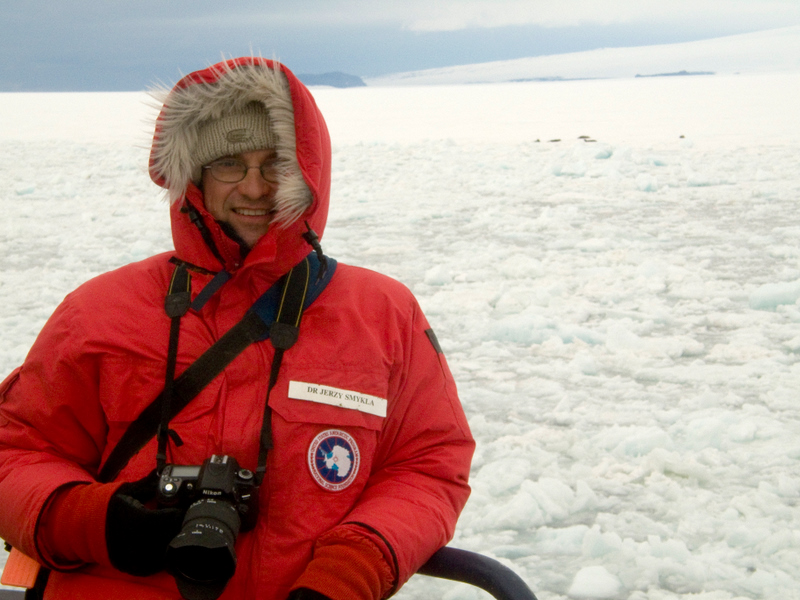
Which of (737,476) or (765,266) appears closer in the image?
(737,476)

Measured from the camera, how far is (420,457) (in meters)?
1.49

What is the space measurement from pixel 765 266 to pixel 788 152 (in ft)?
26.0

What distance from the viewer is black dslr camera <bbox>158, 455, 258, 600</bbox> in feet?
3.87

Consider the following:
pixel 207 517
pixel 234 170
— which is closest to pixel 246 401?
pixel 207 517

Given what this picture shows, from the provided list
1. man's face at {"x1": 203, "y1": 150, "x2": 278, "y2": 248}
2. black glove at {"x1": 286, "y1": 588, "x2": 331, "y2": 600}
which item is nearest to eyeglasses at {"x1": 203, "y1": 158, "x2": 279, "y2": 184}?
man's face at {"x1": 203, "y1": 150, "x2": 278, "y2": 248}

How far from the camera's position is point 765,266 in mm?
5473

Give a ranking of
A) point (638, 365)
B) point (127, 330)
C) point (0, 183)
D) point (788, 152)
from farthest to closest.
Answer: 1. point (788, 152)
2. point (0, 183)
3. point (638, 365)
4. point (127, 330)

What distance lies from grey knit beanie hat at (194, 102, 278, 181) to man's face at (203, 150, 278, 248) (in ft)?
0.06

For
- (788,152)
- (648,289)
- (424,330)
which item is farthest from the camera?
(788,152)

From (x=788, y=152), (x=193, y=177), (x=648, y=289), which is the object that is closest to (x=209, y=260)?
(x=193, y=177)

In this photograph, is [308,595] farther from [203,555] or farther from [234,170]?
[234,170]

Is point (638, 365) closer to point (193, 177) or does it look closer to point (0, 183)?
point (193, 177)

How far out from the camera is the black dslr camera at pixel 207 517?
1179mm

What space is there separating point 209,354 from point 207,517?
1.06 feet
